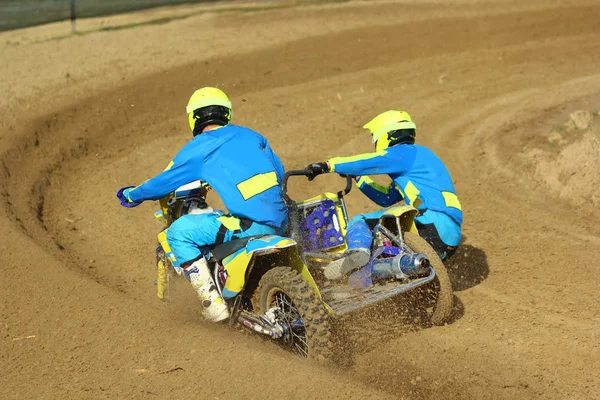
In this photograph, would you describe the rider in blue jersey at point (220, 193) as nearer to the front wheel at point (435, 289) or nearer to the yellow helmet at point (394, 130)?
the front wheel at point (435, 289)

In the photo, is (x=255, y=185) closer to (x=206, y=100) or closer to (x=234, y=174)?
(x=234, y=174)

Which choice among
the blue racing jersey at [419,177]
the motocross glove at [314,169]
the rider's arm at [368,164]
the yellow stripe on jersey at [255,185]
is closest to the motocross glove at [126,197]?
the yellow stripe on jersey at [255,185]

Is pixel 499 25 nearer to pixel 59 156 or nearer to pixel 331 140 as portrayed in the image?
pixel 331 140

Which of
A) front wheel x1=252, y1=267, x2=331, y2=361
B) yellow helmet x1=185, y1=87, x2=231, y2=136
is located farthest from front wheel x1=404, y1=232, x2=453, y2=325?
yellow helmet x1=185, y1=87, x2=231, y2=136

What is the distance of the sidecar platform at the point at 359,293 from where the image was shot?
20.3 feet

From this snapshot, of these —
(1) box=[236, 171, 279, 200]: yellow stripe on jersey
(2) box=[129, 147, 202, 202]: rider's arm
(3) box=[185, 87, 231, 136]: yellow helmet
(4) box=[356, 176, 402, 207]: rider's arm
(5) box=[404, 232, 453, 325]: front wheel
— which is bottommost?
(5) box=[404, 232, 453, 325]: front wheel

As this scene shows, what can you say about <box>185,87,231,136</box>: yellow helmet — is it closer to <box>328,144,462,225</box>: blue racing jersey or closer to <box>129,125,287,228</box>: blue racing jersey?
<box>129,125,287,228</box>: blue racing jersey

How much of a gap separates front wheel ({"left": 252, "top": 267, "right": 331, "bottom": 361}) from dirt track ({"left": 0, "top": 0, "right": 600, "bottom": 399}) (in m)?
0.17

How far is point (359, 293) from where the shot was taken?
648 centimetres

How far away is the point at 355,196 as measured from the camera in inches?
411

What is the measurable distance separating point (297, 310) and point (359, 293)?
2.54 ft

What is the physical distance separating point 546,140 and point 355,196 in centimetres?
318

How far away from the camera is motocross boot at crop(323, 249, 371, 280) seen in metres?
6.65

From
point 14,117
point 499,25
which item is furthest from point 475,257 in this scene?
point 499,25
